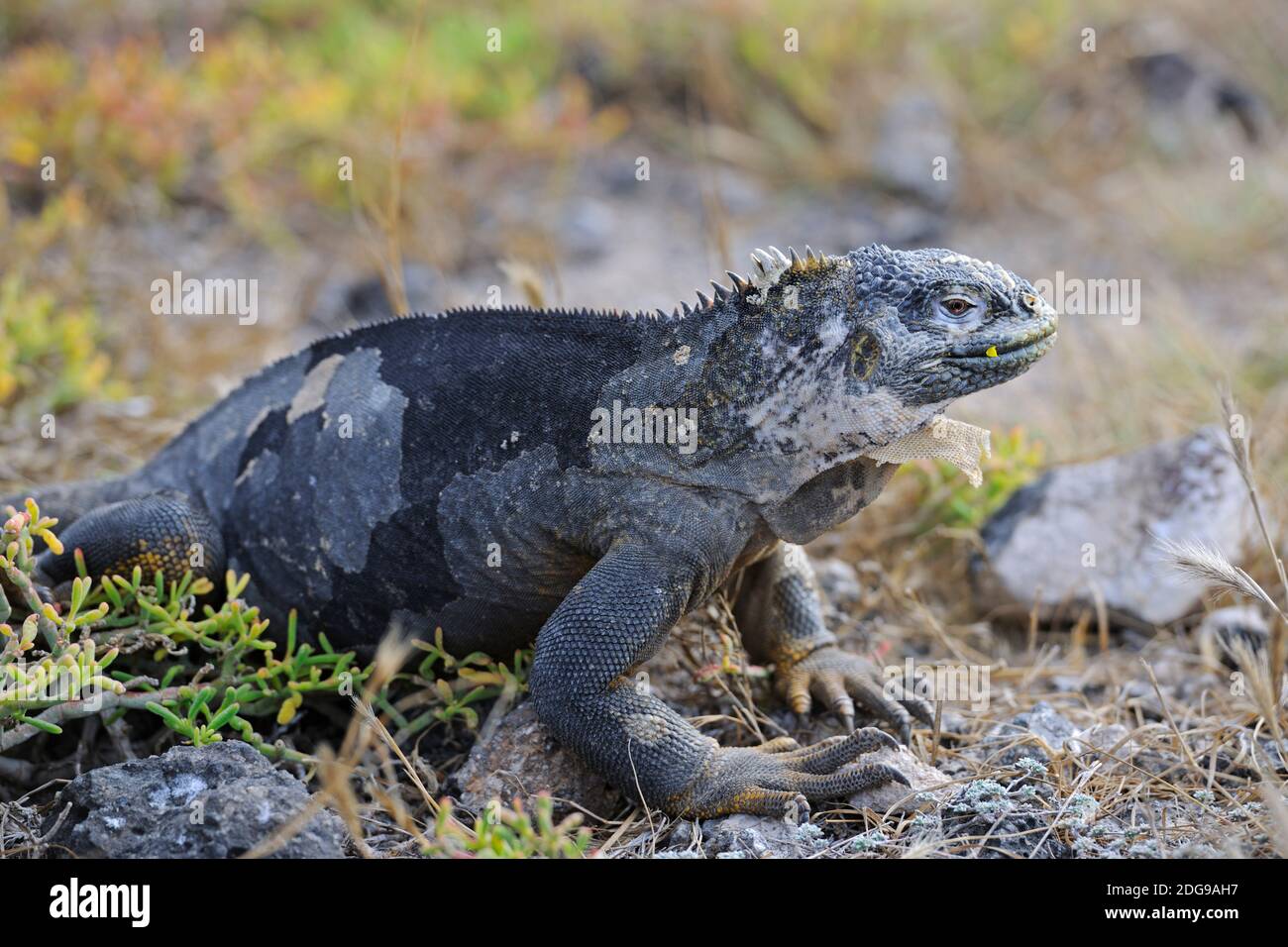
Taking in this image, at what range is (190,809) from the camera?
305cm

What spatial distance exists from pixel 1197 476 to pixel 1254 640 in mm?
671

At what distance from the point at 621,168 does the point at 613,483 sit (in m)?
5.63

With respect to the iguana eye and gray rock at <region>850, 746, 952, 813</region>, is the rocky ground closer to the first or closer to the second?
gray rock at <region>850, 746, 952, 813</region>

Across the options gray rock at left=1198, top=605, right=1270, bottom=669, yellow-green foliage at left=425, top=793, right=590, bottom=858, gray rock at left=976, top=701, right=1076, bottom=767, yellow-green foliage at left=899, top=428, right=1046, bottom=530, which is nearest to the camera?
yellow-green foliage at left=425, top=793, right=590, bottom=858

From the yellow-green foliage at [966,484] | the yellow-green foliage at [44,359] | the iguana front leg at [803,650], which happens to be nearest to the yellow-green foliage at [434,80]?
the yellow-green foliage at [44,359]

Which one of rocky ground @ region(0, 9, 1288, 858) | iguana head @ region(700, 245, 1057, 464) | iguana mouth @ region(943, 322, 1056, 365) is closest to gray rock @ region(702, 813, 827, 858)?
rocky ground @ region(0, 9, 1288, 858)

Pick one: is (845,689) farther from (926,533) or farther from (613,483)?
(926,533)

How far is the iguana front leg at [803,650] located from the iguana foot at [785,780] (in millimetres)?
445

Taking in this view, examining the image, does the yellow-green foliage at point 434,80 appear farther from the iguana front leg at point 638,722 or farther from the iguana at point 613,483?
the iguana front leg at point 638,722

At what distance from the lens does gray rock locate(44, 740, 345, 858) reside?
9.84 ft

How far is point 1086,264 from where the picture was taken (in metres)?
7.86

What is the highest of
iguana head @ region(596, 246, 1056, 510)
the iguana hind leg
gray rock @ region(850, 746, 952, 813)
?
iguana head @ region(596, 246, 1056, 510)

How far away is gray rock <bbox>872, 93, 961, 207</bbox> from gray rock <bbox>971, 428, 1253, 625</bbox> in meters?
3.72
